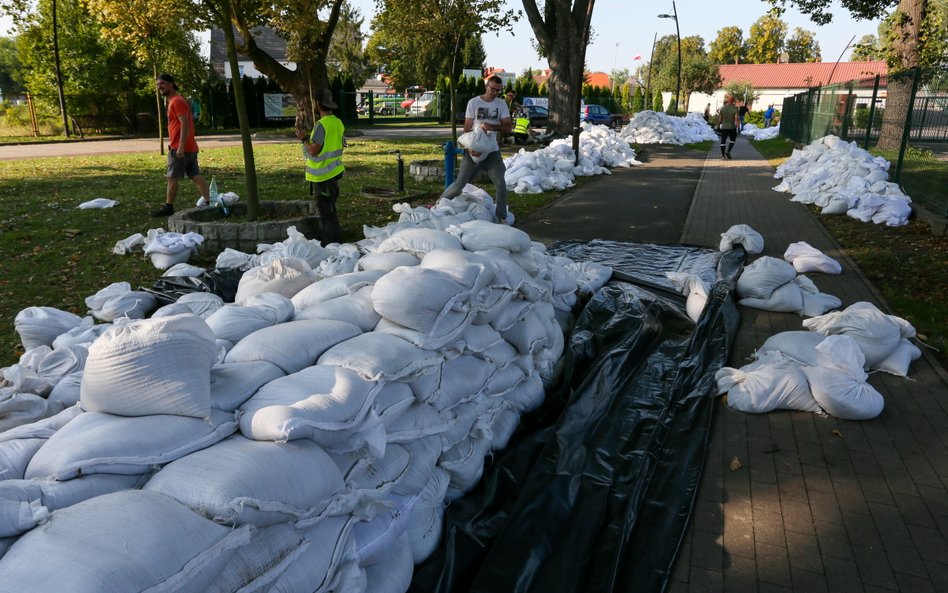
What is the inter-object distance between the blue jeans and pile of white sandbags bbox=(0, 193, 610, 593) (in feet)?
17.3

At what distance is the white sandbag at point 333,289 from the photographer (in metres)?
3.62

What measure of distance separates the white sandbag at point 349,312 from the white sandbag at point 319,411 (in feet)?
2.03

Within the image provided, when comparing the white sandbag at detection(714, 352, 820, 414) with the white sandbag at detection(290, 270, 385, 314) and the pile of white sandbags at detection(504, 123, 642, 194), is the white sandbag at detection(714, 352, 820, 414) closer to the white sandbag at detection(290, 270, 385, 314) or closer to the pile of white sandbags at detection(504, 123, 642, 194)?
the white sandbag at detection(290, 270, 385, 314)

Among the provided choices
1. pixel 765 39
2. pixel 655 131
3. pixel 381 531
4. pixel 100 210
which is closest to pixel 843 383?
pixel 381 531

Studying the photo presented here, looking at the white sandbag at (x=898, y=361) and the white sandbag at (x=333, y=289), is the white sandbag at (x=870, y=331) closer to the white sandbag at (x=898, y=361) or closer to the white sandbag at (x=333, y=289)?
the white sandbag at (x=898, y=361)

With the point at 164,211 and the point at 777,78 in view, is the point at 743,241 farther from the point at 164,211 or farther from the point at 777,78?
the point at 777,78

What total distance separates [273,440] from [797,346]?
355 cm

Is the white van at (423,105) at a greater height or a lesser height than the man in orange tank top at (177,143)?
greater

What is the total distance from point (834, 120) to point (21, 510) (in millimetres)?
20712

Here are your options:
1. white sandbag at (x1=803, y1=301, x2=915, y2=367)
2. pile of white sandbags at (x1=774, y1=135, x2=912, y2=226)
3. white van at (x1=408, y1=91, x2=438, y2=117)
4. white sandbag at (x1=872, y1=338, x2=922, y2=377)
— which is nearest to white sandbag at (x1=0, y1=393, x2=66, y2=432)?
white sandbag at (x1=803, y1=301, x2=915, y2=367)

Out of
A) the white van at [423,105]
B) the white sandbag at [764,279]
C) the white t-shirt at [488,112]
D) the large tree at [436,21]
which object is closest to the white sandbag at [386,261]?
the white sandbag at [764,279]

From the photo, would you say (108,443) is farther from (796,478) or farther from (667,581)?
(796,478)

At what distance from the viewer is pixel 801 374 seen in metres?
4.02

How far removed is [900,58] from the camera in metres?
17.4
